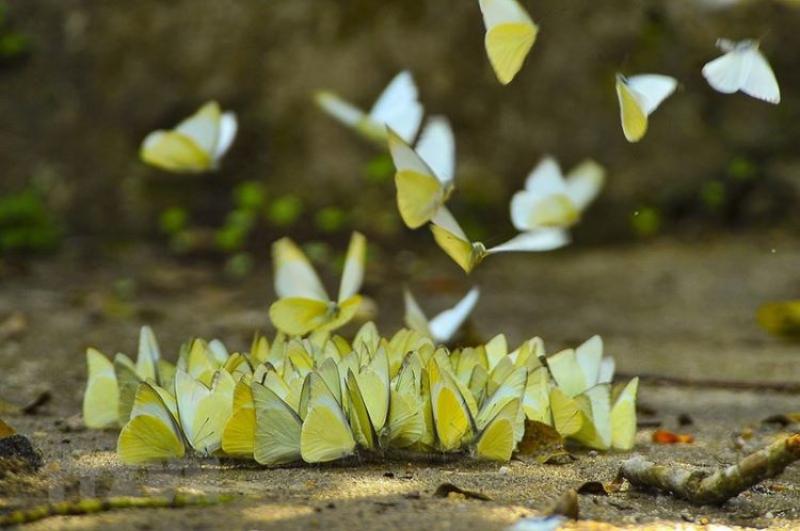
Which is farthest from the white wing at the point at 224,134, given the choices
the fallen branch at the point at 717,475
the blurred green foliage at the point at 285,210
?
the blurred green foliage at the point at 285,210

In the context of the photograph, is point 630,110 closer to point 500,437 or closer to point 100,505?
point 500,437

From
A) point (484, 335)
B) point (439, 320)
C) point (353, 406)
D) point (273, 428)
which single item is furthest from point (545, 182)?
point (484, 335)

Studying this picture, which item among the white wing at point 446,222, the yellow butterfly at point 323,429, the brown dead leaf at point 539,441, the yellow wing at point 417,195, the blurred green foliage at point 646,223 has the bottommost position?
the brown dead leaf at point 539,441

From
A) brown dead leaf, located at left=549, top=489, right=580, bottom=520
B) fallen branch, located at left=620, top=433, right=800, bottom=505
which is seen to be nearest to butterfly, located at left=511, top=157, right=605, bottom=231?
fallen branch, located at left=620, top=433, right=800, bottom=505

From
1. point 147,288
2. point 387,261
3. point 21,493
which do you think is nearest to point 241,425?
point 21,493

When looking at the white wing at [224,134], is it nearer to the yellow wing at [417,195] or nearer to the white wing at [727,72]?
the yellow wing at [417,195]

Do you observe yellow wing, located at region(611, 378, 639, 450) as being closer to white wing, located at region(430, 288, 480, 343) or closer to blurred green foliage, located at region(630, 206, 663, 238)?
A: white wing, located at region(430, 288, 480, 343)

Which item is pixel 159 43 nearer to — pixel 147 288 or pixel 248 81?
pixel 248 81
